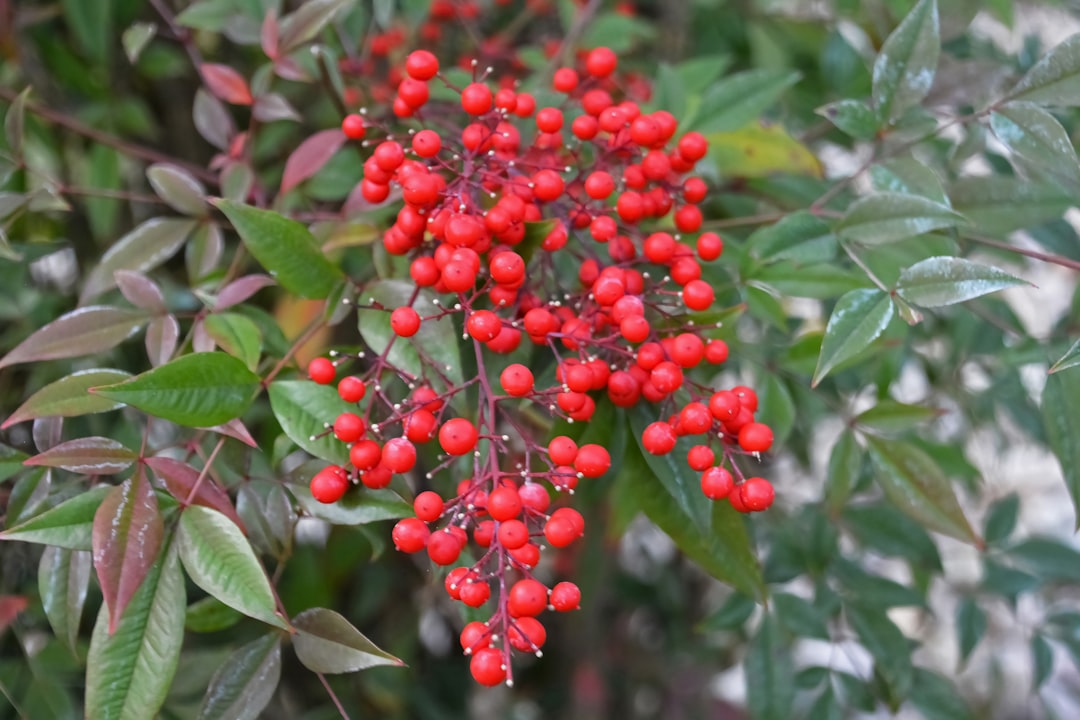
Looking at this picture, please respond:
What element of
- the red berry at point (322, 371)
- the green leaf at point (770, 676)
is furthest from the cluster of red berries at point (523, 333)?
the green leaf at point (770, 676)

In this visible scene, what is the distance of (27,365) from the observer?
2.87 feet

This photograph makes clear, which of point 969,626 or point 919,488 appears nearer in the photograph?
point 919,488

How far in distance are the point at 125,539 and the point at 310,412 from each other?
0.12 m

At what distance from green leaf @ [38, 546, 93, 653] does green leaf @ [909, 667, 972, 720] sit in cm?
75

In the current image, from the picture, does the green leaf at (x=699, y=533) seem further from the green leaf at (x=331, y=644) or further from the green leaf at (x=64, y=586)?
the green leaf at (x=64, y=586)

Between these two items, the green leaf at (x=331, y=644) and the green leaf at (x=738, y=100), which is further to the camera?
the green leaf at (x=738, y=100)

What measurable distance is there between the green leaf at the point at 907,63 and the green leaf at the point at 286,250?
0.43 meters

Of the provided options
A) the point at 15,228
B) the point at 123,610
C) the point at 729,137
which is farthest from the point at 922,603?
the point at 15,228

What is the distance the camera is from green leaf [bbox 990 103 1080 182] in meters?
0.58

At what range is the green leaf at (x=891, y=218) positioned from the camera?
560 mm

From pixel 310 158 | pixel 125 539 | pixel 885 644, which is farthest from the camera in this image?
pixel 885 644

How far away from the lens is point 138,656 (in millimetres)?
483

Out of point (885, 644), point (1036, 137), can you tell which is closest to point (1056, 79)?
point (1036, 137)

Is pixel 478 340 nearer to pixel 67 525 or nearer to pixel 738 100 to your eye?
pixel 67 525
